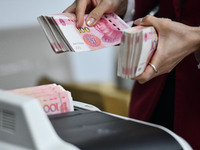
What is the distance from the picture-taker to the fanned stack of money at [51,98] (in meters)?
0.80

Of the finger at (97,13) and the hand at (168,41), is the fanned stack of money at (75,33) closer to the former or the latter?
the finger at (97,13)

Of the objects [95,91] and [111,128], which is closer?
[111,128]

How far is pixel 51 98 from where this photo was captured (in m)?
0.81

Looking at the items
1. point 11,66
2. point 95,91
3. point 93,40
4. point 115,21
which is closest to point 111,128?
point 93,40

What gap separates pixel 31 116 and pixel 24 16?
5.95 ft

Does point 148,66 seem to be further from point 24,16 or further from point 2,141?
point 24,16

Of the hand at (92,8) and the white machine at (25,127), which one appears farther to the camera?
the hand at (92,8)

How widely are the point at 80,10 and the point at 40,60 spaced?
66.5 inches

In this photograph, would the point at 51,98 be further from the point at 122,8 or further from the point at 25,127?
the point at 122,8

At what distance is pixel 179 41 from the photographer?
824 millimetres

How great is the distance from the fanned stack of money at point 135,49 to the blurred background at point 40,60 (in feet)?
4.10

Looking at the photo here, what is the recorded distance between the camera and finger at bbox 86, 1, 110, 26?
1082mm

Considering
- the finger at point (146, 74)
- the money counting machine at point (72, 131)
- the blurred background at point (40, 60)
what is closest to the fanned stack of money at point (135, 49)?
the finger at point (146, 74)

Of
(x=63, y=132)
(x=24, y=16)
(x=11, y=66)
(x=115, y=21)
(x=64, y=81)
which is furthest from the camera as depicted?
(x=64, y=81)
